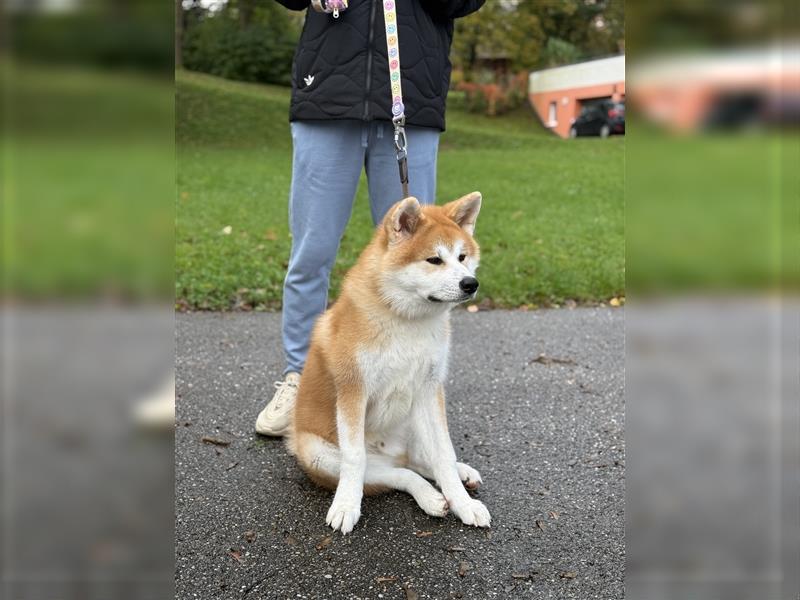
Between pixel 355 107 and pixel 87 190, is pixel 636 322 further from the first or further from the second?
pixel 355 107

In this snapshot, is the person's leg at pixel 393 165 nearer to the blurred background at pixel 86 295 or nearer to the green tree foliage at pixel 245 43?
the blurred background at pixel 86 295

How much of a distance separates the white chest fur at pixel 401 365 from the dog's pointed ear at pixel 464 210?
1.64 feet

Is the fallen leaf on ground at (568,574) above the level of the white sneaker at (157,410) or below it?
below

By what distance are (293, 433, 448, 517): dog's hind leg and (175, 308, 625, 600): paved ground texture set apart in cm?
8

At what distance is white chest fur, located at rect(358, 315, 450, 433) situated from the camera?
9.58 feet

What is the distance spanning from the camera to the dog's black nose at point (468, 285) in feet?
9.16

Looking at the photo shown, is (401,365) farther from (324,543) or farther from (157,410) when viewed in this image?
(157,410)

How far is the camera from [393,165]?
11.7 ft

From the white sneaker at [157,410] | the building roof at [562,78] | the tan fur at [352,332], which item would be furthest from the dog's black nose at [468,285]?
the building roof at [562,78]

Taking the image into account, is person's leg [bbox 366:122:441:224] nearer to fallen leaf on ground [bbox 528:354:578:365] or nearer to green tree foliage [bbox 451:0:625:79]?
fallen leaf on ground [bbox 528:354:578:365]

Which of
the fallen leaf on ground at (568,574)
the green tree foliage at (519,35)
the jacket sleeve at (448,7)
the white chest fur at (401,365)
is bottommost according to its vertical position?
the fallen leaf on ground at (568,574)

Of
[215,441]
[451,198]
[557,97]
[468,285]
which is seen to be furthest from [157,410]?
[557,97]

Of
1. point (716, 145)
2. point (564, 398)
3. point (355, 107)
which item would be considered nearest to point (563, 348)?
point (564, 398)

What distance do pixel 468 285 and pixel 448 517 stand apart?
3.60 feet
